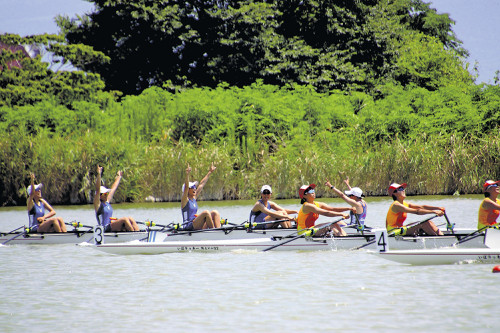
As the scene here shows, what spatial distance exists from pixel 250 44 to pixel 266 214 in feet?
85.1

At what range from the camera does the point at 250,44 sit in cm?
3997

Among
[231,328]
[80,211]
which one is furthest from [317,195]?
[231,328]

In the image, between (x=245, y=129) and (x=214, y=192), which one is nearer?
(x=214, y=192)

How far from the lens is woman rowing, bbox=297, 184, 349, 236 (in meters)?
13.6

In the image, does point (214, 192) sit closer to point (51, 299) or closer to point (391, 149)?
point (391, 149)

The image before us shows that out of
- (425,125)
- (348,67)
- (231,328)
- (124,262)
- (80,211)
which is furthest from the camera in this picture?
(348,67)

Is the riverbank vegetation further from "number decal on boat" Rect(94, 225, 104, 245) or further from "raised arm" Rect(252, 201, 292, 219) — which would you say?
"number decal on boat" Rect(94, 225, 104, 245)

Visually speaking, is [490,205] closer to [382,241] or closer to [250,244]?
[382,241]

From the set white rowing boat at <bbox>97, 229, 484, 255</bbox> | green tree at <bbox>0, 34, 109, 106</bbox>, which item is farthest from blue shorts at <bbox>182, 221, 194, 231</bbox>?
green tree at <bbox>0, 34, 109, 106</bbox>

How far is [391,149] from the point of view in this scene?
27578 mm

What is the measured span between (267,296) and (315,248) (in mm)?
4422

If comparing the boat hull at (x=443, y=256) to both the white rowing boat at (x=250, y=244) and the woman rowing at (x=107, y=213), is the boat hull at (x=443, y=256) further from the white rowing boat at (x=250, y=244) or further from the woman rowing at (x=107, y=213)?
the woman rowing at (x=107, y=213)

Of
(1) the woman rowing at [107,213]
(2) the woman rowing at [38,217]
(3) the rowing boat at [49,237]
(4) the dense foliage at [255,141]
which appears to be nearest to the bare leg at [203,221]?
(1) the woman rowing at [107,213]

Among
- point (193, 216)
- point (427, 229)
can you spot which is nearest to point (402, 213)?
point (427, 229)
